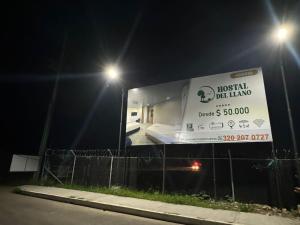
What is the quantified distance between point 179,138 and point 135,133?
124 inches

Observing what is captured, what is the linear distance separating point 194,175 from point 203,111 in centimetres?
353

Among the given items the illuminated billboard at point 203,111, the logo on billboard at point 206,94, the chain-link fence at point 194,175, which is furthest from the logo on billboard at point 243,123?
the logo on billboard at point 206,94

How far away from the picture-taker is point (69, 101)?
1986 cm

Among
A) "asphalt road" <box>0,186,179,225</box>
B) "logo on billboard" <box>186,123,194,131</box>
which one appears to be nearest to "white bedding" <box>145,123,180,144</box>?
"logo on billboard" <box>186,123,194,131</box>

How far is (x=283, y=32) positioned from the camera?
8477mm

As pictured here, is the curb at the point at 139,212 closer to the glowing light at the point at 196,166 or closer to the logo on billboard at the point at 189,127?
the glowing light at the point at 196,166

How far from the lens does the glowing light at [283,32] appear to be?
8469 mm

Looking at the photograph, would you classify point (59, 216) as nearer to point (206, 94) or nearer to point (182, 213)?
point (182, 213)

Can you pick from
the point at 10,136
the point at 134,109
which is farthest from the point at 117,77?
the point at 10,136

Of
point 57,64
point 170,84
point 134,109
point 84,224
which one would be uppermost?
point 57,64

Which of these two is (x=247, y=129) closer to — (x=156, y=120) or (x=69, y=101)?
(x=156, y=120)

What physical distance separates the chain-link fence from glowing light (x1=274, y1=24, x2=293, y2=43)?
17.3ft

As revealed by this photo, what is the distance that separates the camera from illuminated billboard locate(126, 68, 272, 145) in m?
9.62

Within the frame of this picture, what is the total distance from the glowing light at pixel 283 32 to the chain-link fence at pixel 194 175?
5.28 metres
